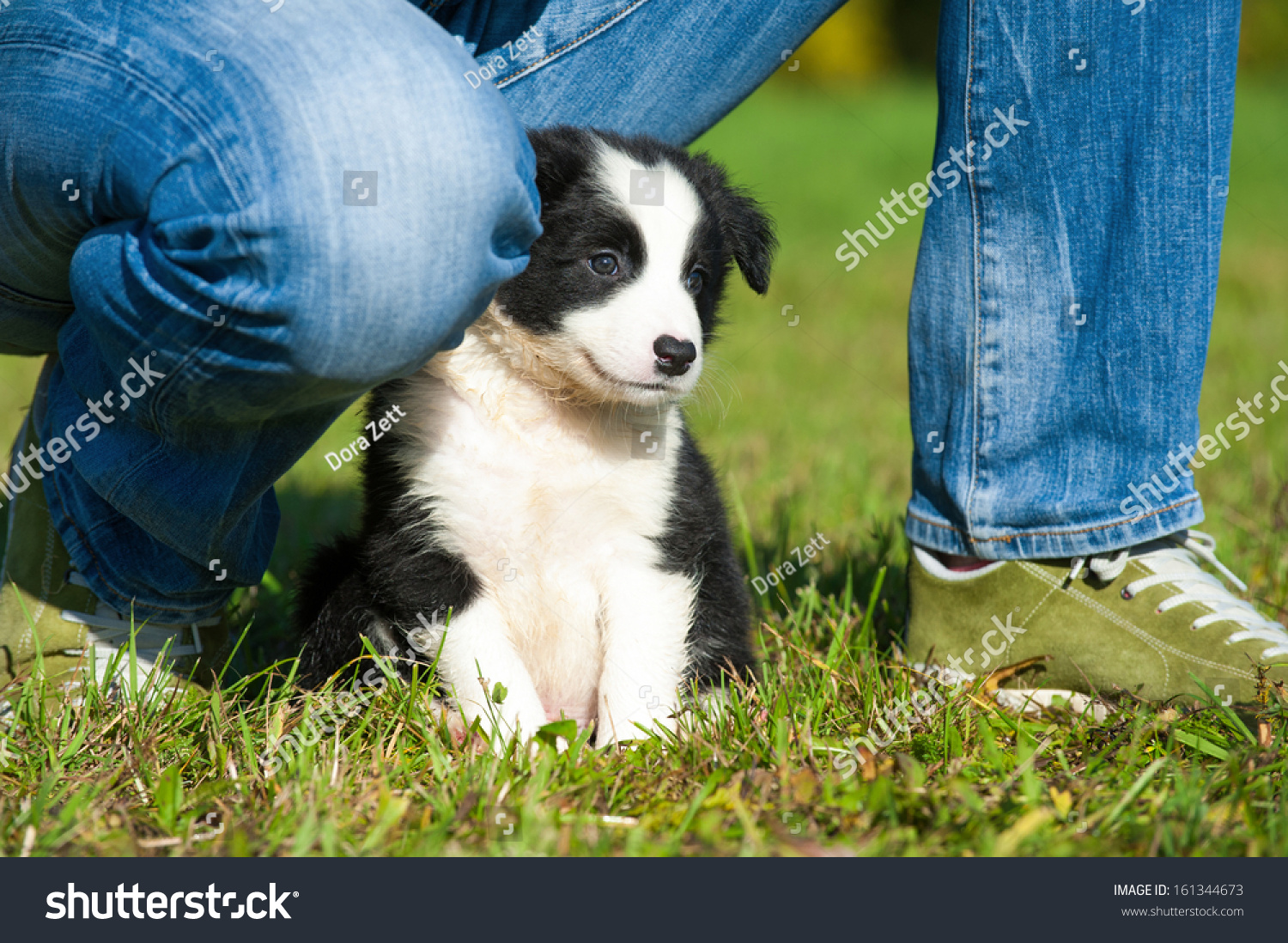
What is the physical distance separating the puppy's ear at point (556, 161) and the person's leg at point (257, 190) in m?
0.48

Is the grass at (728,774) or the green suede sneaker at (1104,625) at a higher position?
the green suede sneaker at (1104,625)

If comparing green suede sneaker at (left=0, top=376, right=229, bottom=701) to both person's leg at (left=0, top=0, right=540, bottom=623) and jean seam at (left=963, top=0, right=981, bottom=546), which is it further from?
jean seam at (left=963, top=0, right=981, bottom=546)

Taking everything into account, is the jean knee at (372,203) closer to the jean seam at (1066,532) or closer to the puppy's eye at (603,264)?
the puppy's eye at (603,264)

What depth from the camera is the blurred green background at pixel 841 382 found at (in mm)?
3408

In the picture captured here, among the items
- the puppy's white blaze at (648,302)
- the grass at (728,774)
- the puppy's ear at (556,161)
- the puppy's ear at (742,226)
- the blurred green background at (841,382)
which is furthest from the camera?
the blurred green background at (841,382)

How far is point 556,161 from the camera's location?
92.7 inches

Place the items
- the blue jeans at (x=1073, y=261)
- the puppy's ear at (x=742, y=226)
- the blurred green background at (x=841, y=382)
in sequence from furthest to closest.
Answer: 1. the blurred green background at (x=841, y=382)
2. the puppy's ear at (x=742, y=226)
3. the blue jeans at (x=1073, y=261)

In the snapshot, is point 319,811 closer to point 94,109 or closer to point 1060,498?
point 94,109

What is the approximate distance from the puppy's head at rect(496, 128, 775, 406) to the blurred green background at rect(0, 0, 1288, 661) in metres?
0.35

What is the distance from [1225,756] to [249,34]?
196cm

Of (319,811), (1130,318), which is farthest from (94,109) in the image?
(1130,318)

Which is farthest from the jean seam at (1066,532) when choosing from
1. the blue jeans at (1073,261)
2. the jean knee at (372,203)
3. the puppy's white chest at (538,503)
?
the jean knee at (372,203)

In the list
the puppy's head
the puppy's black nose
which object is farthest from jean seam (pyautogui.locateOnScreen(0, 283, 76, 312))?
the puppy's black nose

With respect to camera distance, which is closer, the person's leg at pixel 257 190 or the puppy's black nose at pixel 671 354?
the person's leg at pixel 257 190
